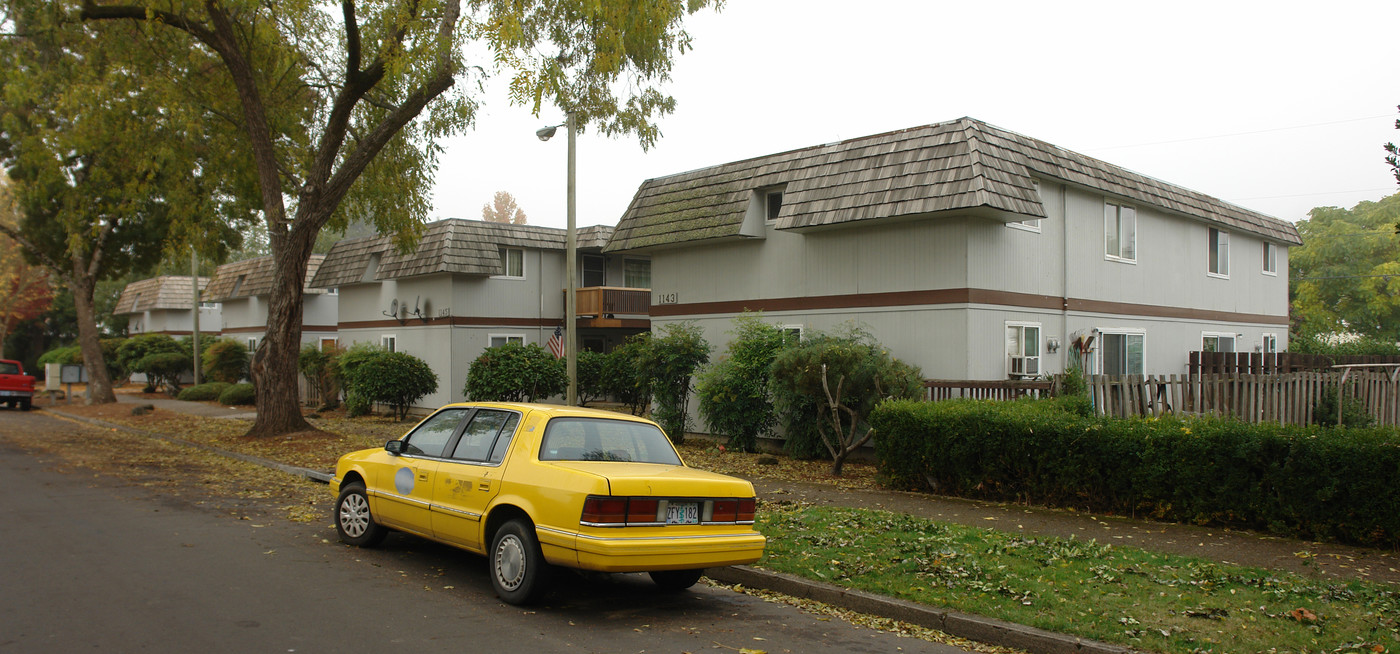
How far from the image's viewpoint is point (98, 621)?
589 centimetres

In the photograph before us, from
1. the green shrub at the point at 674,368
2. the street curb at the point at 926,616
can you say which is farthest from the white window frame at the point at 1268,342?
the street curb at the point at 926,616

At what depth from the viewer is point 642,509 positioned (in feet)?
20.9

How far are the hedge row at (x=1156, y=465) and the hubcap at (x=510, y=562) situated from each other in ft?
21.8

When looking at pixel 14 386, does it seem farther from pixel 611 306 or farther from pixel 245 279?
pixel 611 306

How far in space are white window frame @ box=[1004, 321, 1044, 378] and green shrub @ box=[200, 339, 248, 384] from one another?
32.4 metres

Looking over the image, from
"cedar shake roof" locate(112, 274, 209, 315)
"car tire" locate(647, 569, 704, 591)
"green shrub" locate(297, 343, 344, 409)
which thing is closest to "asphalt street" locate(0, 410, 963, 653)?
"car tire" locate(647, 569, 704, 591)

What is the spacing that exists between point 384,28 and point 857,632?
15669 mm

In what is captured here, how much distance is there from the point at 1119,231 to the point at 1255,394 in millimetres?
5645

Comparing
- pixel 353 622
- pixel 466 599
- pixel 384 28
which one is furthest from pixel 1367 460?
pixel 384 28

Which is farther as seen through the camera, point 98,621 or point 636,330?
point 636,330

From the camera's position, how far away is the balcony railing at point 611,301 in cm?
2767

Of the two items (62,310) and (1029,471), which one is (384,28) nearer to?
(1029,471)

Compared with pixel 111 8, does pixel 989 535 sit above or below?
below

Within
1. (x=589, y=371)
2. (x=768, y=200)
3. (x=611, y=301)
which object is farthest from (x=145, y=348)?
(x=768, y=200)
